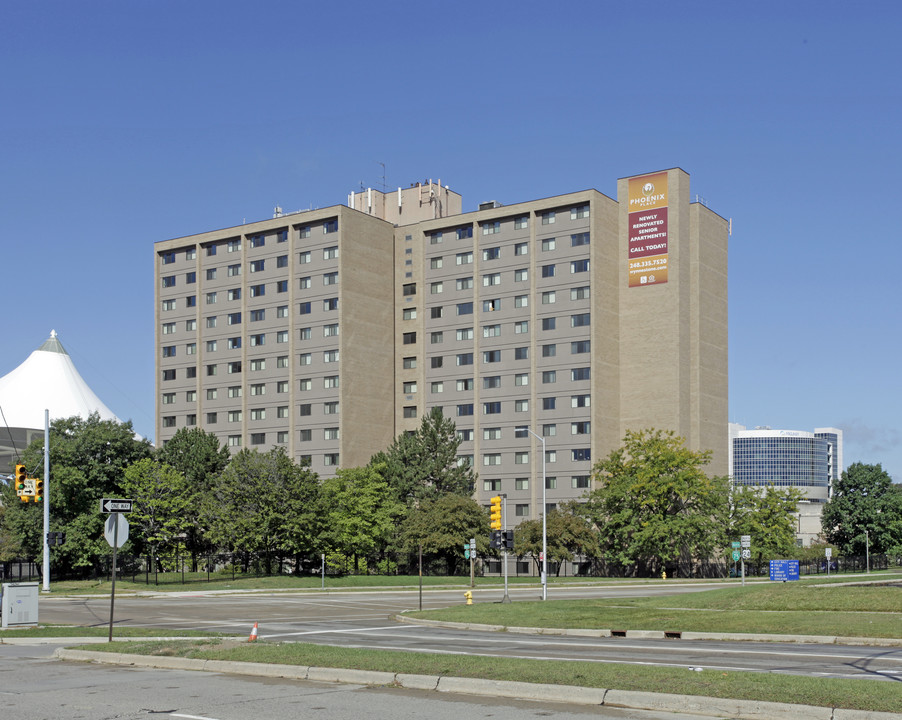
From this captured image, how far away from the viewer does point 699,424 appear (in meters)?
96.9

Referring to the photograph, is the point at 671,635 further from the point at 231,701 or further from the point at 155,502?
the point at 155,502

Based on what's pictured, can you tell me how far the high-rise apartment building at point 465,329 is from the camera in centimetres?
9700

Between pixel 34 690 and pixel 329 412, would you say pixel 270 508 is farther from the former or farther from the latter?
pixel 34 690

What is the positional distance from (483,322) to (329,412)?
1840 centimetres

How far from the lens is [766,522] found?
85.4 meters

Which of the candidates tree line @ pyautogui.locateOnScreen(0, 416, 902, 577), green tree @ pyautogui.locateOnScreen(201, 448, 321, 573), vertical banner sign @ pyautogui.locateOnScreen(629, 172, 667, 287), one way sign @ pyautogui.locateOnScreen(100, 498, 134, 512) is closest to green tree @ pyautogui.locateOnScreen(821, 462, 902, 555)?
tree line @ pyautogui.locateOnScreen(0, 416, 902, 577)

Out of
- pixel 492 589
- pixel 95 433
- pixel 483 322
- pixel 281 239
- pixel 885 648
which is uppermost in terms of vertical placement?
pixel 281 239

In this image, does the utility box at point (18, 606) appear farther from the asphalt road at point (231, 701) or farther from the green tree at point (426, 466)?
the green tree at point (426, 466)

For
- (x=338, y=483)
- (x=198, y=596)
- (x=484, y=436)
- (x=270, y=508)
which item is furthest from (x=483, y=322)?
(x=198, y=596)

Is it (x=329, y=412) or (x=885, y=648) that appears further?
(x=329, y=412)

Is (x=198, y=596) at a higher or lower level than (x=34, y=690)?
lower

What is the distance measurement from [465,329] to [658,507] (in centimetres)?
3084

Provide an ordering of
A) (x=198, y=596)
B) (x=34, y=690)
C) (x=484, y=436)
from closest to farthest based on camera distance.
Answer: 1. (x=34, y=690)
2. (x=198, y=596)
3. (x=484, y=436)

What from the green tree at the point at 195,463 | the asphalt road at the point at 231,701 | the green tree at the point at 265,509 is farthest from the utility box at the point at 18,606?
the green tree at the point at 195,463
